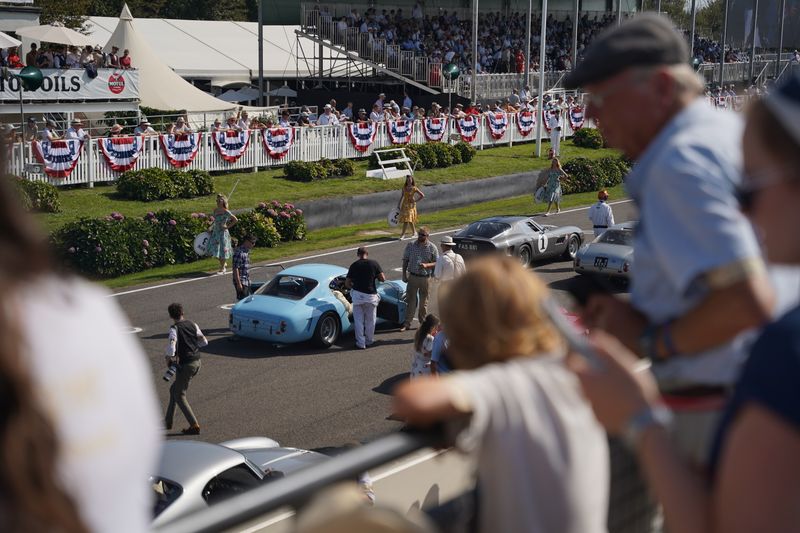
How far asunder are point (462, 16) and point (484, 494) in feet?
179

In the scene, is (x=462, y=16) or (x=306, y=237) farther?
(x=462, y=16)

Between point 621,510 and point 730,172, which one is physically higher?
point 730,172

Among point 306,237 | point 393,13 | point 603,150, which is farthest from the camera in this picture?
point 393,13

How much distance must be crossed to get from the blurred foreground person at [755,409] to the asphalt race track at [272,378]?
11.0 m

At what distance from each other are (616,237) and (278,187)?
12146mm

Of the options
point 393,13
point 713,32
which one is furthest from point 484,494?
point 713,32

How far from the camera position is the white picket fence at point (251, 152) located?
27.8 m

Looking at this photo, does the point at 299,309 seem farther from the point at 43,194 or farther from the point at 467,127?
the point at 467,127

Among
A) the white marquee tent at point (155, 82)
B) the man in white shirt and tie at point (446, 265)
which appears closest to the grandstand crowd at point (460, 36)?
the white marquee tent at point (155, 82)

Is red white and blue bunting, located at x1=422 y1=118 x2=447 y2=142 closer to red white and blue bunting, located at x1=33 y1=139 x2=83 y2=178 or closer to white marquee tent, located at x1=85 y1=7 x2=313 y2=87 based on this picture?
white marquee tent, located at x1=85 y1=7 x2=313 y2=87

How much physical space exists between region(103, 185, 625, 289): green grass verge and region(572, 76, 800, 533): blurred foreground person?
51.2 ft

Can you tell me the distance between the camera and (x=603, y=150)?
42.6 meters

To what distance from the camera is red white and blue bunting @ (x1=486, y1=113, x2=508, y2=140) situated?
4072 cm

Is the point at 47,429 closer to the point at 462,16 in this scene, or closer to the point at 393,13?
the point at 393,13
